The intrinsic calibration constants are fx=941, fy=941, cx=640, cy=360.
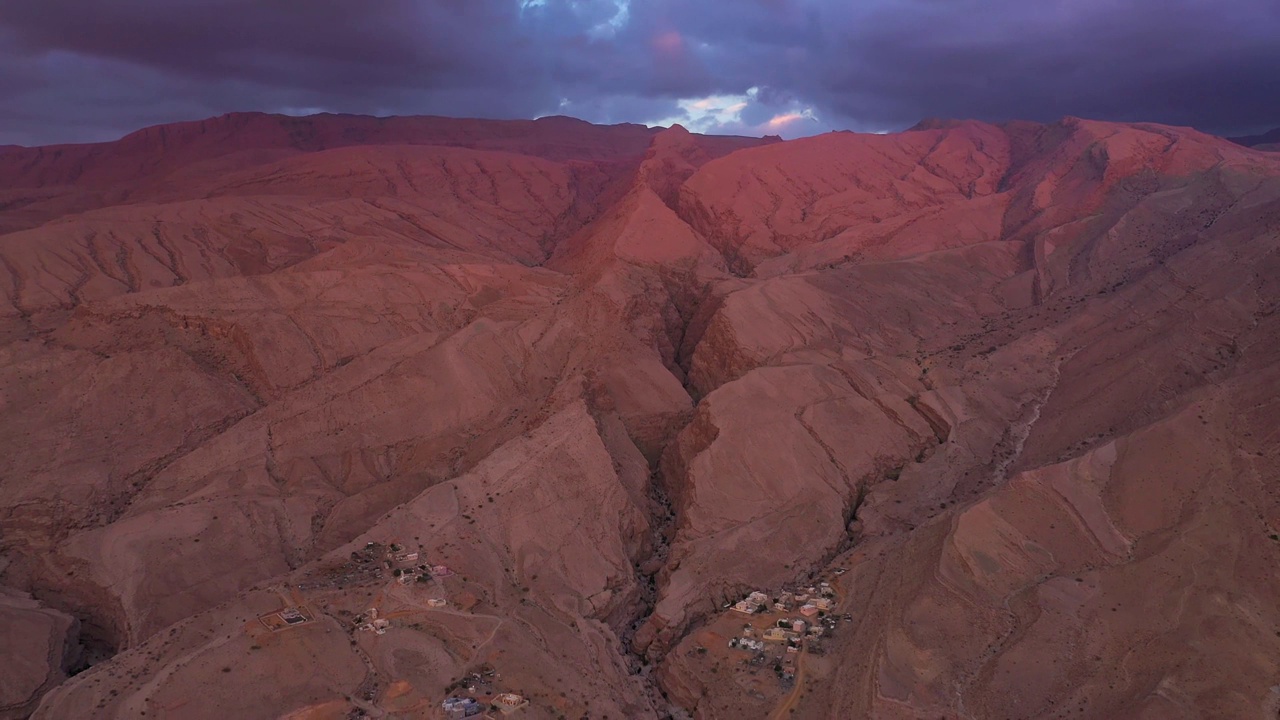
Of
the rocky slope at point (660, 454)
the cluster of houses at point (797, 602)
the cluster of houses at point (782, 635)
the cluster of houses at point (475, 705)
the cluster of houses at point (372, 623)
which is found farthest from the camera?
the cluster of houses at point (797, 602)

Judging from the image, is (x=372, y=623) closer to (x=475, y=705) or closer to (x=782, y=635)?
(x=475, y=705)

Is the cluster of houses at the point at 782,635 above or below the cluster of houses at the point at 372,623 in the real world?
below

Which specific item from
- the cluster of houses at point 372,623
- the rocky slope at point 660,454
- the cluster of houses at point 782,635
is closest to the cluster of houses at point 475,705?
the rocky slope at point 660,454

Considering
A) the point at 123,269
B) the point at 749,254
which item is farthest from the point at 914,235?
the point at 123,269

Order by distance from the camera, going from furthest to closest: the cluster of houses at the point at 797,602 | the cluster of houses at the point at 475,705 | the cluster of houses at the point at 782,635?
1. the cluster of houses at the point at 797,602
2. the cluster of houses at the point at 782,635
3. the cluster of houses at the point at 475,705

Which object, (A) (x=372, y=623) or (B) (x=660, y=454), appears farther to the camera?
(B) (x=660, y=454)

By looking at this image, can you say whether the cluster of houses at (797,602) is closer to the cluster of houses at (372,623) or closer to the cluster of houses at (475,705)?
the cluster of houses at (475,705)

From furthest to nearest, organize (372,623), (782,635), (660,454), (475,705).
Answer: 1. (660,454)
2. (782,635)
3. (372,623)
4. (475,705)

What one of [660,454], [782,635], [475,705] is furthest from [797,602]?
[660,454]
